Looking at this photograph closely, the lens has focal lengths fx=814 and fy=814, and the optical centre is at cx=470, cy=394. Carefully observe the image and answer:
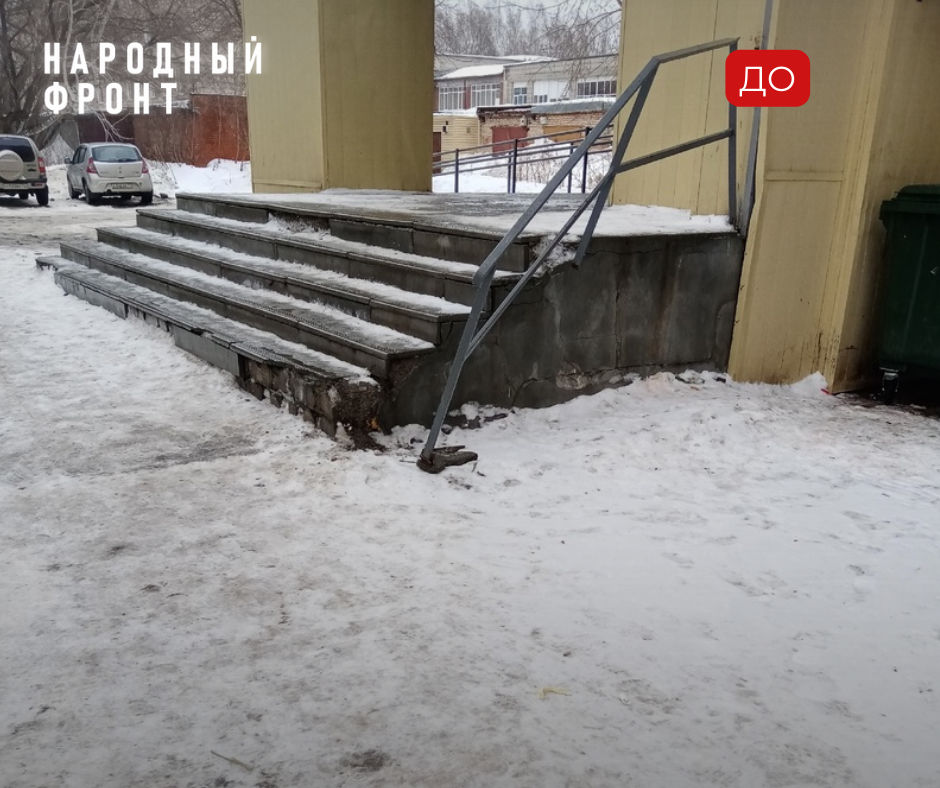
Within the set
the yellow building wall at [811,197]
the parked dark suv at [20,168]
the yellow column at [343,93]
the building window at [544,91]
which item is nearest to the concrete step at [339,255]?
the yellow column at [343,93]

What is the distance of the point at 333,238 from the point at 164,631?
12.4ft

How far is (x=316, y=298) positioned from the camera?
5.21 meters

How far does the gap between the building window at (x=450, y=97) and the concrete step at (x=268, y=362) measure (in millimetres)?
56857

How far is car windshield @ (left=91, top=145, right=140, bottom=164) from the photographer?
18359mm

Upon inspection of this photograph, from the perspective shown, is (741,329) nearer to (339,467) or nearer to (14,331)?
(339,467)

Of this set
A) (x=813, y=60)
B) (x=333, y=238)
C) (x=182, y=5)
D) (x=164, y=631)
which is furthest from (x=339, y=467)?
(x=182, y=5)

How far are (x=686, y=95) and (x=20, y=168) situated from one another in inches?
663

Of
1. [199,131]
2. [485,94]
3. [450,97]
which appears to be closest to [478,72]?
[485,94]

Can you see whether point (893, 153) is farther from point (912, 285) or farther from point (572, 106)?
point (572, 106)

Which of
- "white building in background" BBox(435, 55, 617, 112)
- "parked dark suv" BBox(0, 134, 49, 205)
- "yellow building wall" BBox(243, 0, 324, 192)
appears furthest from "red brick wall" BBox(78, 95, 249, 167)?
"yellow building wall" BBox(243, 0, 324, 192)

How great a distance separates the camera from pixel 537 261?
415 centimetres

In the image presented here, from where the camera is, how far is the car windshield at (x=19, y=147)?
17.7 m

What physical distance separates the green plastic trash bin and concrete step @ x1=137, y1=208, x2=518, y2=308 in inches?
105

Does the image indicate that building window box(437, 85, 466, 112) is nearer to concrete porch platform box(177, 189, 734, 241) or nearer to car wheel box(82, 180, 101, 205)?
car wheel box(82, 180, 101, 205)
